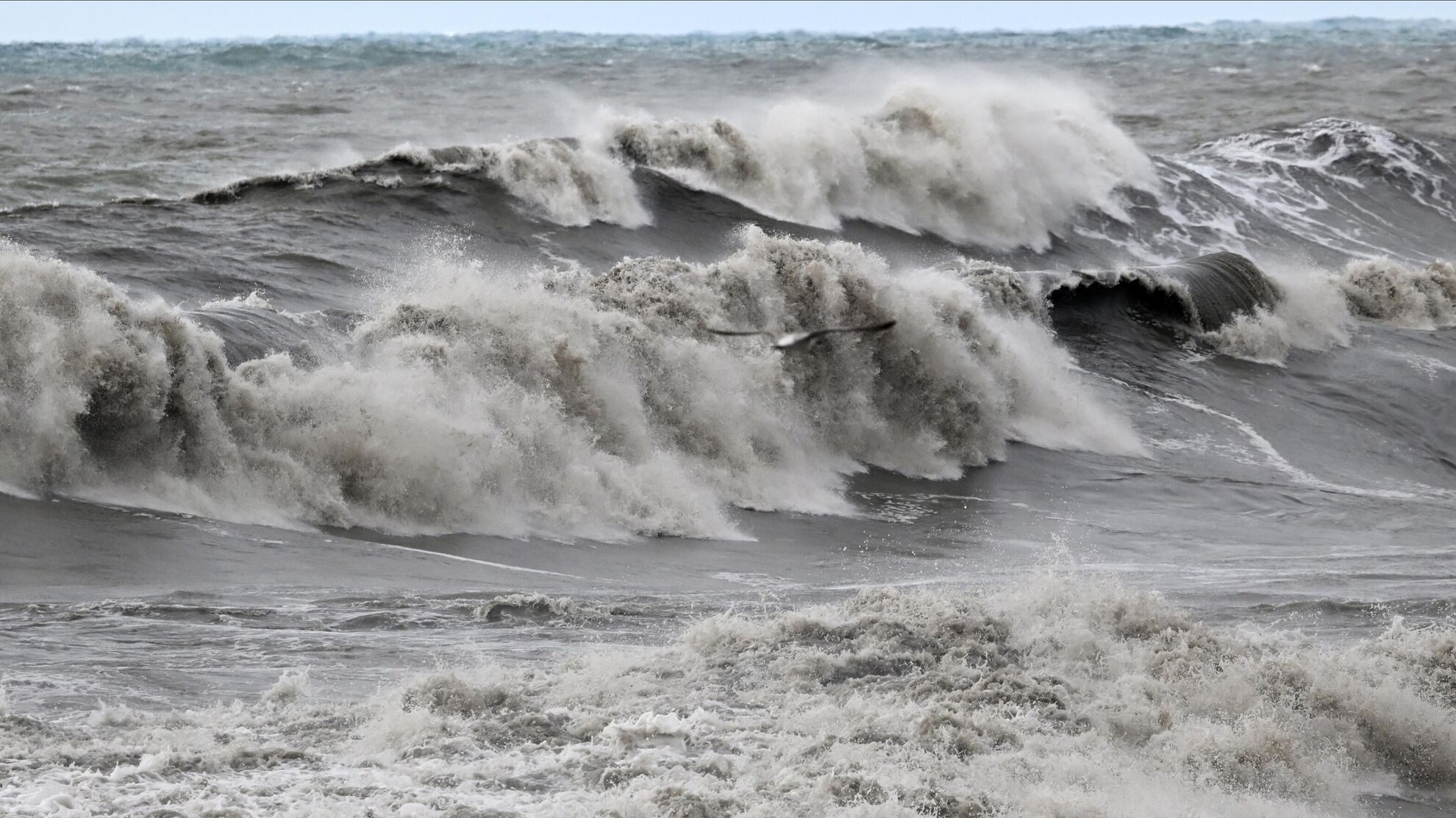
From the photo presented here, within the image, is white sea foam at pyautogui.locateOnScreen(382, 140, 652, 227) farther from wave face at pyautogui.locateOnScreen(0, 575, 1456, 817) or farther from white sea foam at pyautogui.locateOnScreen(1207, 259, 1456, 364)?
wave face at pyautogui.locateOnScreen(0, 575, 1456, 817)

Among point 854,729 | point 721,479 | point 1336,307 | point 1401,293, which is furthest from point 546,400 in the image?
point 1401,293

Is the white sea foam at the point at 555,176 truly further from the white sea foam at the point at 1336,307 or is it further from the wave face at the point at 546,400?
the white sea foam at the point at 1336,307

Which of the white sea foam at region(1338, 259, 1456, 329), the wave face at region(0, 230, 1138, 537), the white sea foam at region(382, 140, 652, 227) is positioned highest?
the white sea foam at region(382, 140, 652, 227)

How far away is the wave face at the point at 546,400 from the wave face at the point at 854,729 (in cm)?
319

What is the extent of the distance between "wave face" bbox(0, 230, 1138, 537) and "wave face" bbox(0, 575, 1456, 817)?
126 inches

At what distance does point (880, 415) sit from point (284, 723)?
303 inches

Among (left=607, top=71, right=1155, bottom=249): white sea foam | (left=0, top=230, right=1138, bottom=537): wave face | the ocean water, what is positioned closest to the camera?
the ocean water

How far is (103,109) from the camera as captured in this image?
98.6 feet

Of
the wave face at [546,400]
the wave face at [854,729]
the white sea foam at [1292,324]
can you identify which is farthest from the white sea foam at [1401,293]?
the wave face at [854,729]

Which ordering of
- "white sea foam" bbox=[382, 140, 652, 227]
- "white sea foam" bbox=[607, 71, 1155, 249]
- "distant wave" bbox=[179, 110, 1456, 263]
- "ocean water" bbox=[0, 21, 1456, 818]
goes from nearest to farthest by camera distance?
"ocean water" bbox=[0, 21, 1456, 818] → "white sea foam" bbox=[382, 140, 652, 227] → "distant wave" bbox=[179, 110, 1456, 263] → "white sea foam" bbox=[607, 71, 1155, 249]

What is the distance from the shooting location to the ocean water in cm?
621

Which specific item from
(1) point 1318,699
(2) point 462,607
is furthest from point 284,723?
(1) point 1318,699

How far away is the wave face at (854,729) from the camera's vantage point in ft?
18.8

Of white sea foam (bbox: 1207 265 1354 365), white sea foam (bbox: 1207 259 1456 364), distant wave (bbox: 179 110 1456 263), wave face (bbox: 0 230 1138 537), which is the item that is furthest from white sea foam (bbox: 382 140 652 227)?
white sea foam (bbox: 1207 259 1456 364)
